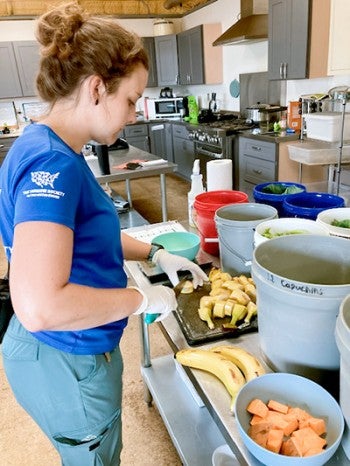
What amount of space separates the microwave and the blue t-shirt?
18.5 feet

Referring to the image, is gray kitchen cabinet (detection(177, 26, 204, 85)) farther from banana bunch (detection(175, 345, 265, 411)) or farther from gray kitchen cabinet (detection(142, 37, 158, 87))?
banana bunch (detection(175, 345, 265, 411))

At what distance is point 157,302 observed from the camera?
38.1 inches

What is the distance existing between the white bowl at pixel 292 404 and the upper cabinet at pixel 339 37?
11.2 feet

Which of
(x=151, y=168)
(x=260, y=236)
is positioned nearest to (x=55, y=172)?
(x=260, y=236)

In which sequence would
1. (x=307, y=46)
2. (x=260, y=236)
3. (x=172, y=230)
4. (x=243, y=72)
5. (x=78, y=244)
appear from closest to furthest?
(x=78, y=244), (x=260, y=236), (x=172, y=230), (x=307, y=46), (x=243, y=72)

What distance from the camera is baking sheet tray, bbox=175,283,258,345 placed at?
976mm

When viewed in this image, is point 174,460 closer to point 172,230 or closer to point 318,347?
point 172,230

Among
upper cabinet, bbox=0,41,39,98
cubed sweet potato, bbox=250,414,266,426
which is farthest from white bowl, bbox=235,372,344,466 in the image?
upper cabinet, bbox=0,41,39,98

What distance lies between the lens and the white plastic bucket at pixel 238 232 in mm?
1154

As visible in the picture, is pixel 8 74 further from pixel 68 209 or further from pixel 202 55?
pixel 68 209

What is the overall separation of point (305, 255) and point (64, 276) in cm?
56

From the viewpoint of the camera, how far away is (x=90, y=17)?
843mm

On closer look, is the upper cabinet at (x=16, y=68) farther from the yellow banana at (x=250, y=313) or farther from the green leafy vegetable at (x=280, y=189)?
the yellow banana at (x=250, y=313)

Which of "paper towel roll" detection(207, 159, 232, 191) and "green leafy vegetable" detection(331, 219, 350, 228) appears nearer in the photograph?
"green leafy vegetable" detection(331, 219, 350, 228)
